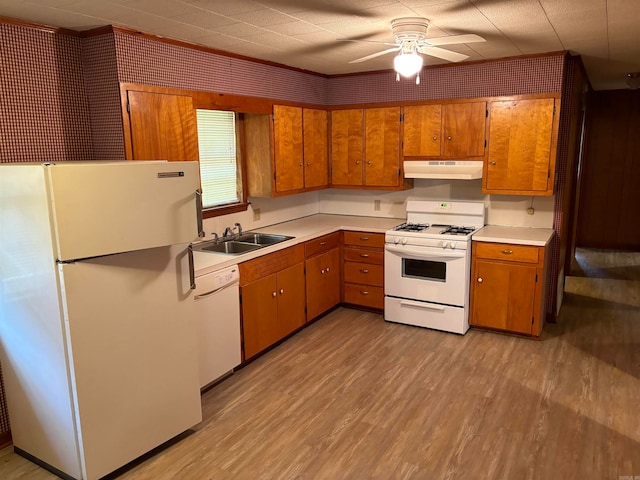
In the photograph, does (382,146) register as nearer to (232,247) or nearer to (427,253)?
(427,253)

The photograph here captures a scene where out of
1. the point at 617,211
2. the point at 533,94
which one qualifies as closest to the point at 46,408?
the point at 533,94

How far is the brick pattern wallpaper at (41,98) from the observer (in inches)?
105

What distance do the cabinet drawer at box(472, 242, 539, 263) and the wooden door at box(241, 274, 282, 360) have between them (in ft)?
5.86

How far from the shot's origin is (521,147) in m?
4.14

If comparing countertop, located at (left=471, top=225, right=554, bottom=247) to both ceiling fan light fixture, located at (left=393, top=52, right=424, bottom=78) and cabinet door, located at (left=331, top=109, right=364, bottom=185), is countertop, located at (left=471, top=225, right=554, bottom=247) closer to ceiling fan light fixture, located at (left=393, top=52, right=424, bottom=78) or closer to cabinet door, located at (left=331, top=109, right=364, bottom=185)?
cabinet door, located at (left=331, top=109, right=364, bottom=185)

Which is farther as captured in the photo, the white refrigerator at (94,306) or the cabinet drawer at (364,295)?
the cabinet drawer at (364,295)

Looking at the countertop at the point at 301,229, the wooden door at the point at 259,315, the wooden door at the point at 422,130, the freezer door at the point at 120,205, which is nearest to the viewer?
the freezer door at the point at 120,205

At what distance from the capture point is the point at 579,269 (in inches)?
251

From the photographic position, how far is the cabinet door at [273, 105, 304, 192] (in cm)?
429

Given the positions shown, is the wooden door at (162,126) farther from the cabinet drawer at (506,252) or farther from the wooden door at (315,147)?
the cabinet drawer at (506,252)

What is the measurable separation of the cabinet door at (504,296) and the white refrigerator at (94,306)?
2585 millimetres

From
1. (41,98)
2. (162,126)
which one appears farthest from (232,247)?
(41,98)

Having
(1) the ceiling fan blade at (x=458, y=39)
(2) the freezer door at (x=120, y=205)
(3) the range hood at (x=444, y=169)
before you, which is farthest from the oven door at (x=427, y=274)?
(2) the freezer door at (x=120, y=205)

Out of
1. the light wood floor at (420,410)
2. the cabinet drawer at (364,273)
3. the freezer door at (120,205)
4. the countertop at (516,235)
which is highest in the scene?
the freezer door at (120,205)
